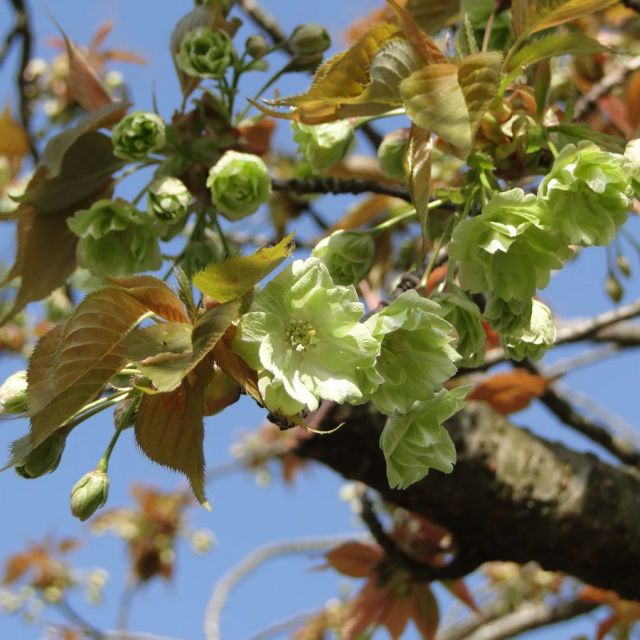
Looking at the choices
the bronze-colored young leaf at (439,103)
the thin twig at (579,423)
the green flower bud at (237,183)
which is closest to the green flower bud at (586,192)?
the bronze-colored young leaf at (439,103)

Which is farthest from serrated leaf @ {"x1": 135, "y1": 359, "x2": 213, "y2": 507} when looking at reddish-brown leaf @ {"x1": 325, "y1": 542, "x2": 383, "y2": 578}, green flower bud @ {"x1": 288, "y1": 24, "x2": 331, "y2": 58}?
reddish-brown leaf @ {"x1": 325, "y1": 542, "x2": 383, "y2": 578}

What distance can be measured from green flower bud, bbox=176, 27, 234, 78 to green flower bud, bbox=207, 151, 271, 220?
154 millimetres

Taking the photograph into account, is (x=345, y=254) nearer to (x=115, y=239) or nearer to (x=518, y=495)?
(x=115, y=239)

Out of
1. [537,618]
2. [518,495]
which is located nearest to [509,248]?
[518,495]

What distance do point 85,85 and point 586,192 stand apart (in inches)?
33.4

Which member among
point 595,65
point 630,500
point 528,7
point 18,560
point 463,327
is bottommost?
point 18,560

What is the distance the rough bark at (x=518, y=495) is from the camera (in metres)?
1.72

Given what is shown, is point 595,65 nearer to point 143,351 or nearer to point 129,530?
point 143,351

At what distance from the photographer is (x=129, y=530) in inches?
177

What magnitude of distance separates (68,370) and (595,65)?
230 cm

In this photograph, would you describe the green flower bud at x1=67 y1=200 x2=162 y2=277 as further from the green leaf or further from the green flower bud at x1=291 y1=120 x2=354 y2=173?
the green leaf

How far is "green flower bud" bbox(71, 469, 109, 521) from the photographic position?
3.35 ft

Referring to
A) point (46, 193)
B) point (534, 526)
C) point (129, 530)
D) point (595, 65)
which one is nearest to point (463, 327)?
point (46, 193)

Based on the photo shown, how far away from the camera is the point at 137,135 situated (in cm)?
136
